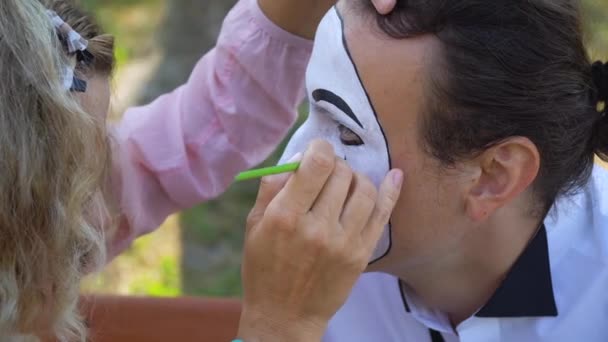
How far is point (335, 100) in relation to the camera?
1.18 metres

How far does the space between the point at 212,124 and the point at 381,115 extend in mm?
428

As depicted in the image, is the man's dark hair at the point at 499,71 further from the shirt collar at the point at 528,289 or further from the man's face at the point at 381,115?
the shirt collar at the point at 528,289

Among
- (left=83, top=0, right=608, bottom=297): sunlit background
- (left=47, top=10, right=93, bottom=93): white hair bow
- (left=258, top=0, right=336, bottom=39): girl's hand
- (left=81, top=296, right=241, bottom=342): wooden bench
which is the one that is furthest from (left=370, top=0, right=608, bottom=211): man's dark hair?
(left=83, top=0, right=608, bottom=297): sunlit background

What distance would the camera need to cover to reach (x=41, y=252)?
1.03m

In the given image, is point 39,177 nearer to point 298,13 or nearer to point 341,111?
point 341,111

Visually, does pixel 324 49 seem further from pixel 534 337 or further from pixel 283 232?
pixel 534 337

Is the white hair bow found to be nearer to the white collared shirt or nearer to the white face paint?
the white face paint

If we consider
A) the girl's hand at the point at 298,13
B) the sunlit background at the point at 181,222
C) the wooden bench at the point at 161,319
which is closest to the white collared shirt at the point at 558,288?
the wooden bench at the point at 161,319

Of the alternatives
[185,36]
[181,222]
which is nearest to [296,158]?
[181,222]

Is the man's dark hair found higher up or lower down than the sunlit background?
higher up

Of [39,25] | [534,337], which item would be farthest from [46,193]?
[534,337]

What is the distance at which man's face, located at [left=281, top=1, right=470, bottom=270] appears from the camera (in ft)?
3.79

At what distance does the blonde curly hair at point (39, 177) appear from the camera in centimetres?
98

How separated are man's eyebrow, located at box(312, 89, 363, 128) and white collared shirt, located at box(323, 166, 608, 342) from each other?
0.32 metres
